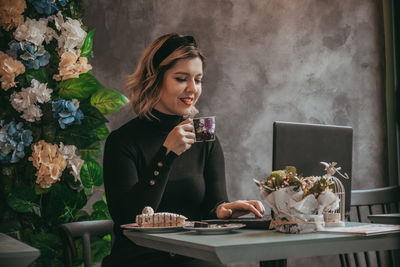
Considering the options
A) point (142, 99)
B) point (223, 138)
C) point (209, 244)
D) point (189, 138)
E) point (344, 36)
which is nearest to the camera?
point (209, 244)

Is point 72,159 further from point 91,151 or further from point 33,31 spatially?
point 33,31

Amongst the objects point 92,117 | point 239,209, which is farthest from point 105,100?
point 239,209

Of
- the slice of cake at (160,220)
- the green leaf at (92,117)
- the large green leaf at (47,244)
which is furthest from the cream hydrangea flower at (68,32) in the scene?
the slice of cake at (160,220)

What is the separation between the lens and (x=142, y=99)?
2297 mm

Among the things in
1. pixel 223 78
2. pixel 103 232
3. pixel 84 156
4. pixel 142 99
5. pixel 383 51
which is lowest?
pixel 103 232

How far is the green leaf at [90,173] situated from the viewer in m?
2.76

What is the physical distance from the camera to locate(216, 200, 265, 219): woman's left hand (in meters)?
1.84

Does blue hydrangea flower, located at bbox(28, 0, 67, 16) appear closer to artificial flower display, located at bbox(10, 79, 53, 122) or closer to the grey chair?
artificial flower display, located at bbox(10, 79, 53, 122)

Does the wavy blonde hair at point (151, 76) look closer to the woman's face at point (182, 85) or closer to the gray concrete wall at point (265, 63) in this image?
the woman's face at point (182, 85)

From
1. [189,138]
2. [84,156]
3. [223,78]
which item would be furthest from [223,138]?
[189,138]

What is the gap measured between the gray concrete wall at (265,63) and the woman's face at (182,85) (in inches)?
49.4

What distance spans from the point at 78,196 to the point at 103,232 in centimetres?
65

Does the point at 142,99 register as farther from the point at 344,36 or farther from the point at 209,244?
the point at 344,36

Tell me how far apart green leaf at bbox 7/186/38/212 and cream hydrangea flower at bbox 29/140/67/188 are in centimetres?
7
